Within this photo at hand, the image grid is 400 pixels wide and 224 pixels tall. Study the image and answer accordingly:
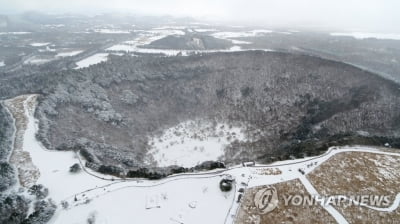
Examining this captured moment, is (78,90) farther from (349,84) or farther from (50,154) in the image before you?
(349,84)

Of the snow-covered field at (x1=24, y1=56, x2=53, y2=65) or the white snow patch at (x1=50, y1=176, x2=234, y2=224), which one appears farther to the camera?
the snow-covered field at (x1=24, y1=56, x2=53, y2=65)

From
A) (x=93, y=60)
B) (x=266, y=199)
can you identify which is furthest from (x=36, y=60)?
(x=266, y=199)

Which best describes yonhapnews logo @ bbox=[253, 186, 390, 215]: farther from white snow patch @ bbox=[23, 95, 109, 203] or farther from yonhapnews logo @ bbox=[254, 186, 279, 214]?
white snow patch @ bbox=[23, 95, 109, 203]

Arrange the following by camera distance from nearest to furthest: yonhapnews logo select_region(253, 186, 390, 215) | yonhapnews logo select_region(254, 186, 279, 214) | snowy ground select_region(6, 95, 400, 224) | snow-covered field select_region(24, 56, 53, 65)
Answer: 1. snowy ground select_region(6, 95, 400, 224)
2. yonhapnews logo select_region(254, 186, 279, 214)
3. yonhapnews logo select_region(253, 186, 390, 215)
4. snow-covered field select_region(24, 56, 53, 65)

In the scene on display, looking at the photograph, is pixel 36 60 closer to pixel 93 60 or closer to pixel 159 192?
pixel 93 60

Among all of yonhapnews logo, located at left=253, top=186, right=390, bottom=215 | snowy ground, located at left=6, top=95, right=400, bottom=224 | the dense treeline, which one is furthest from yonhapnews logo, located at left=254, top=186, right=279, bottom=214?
the dense treeline

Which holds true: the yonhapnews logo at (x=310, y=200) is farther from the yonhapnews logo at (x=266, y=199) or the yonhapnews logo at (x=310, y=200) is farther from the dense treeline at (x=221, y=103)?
the dense treeline at (x=221, y=103)

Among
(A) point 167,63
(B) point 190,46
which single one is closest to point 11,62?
(A) point 167,63
